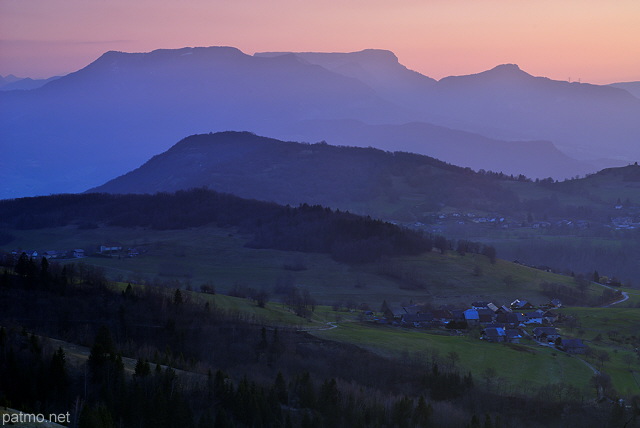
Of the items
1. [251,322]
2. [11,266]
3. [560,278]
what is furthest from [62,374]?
[560,278]

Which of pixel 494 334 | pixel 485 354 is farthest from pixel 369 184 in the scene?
pixel 485 354

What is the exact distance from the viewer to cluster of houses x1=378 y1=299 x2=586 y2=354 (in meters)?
56.3

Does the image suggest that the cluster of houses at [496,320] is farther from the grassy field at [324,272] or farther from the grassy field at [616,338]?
the grassy field at [324,272]

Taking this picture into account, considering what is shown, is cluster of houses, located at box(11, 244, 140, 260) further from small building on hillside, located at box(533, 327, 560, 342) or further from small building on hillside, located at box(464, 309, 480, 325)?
small building on hillside, located at box(533, 327, 560, 342)

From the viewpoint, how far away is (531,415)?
38.6 m

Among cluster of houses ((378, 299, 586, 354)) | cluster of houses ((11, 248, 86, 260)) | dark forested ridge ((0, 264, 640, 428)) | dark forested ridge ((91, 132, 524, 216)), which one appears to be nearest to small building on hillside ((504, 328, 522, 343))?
cluster of houses ((378, 299, 586, 354))

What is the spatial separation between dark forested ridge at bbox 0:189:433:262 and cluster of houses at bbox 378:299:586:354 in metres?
23.7

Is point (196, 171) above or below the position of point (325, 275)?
above

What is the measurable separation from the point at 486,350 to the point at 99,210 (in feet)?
268

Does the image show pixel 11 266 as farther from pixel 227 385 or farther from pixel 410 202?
pixel 410 202

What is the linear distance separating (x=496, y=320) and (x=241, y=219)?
5480 centimetres

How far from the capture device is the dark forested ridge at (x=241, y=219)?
307 ft

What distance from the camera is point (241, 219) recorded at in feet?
364

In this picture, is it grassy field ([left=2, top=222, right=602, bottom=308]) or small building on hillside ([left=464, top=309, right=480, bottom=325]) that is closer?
small building on hillside ([left=464, top=309, right=480, bottom=325])
